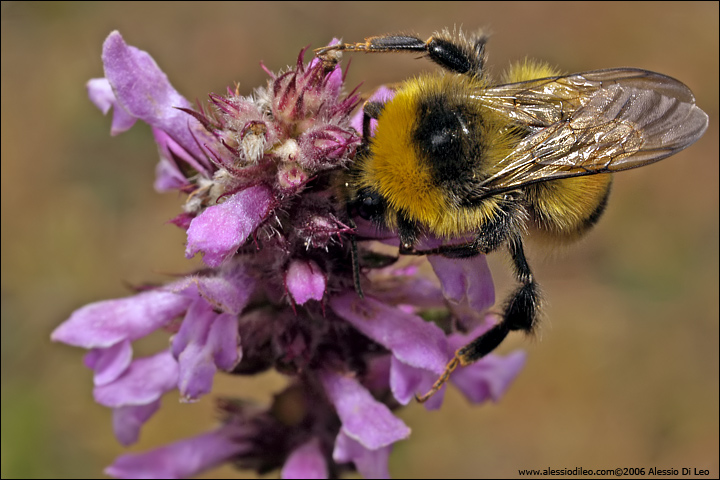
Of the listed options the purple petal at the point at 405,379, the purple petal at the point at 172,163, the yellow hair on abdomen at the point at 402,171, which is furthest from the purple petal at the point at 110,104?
the purple petal at the point at 405,379

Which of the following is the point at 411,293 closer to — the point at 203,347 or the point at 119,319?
the point at 203,347

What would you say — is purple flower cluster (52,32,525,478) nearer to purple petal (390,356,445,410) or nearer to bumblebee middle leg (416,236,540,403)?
purple petal (390,356,445,410)

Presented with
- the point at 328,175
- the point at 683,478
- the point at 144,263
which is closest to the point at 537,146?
the point at 328,175

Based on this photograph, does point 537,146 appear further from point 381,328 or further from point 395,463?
point 395,463

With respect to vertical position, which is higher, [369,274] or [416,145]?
[416,145]

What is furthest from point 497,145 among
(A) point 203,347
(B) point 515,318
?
(A) point 203,347
